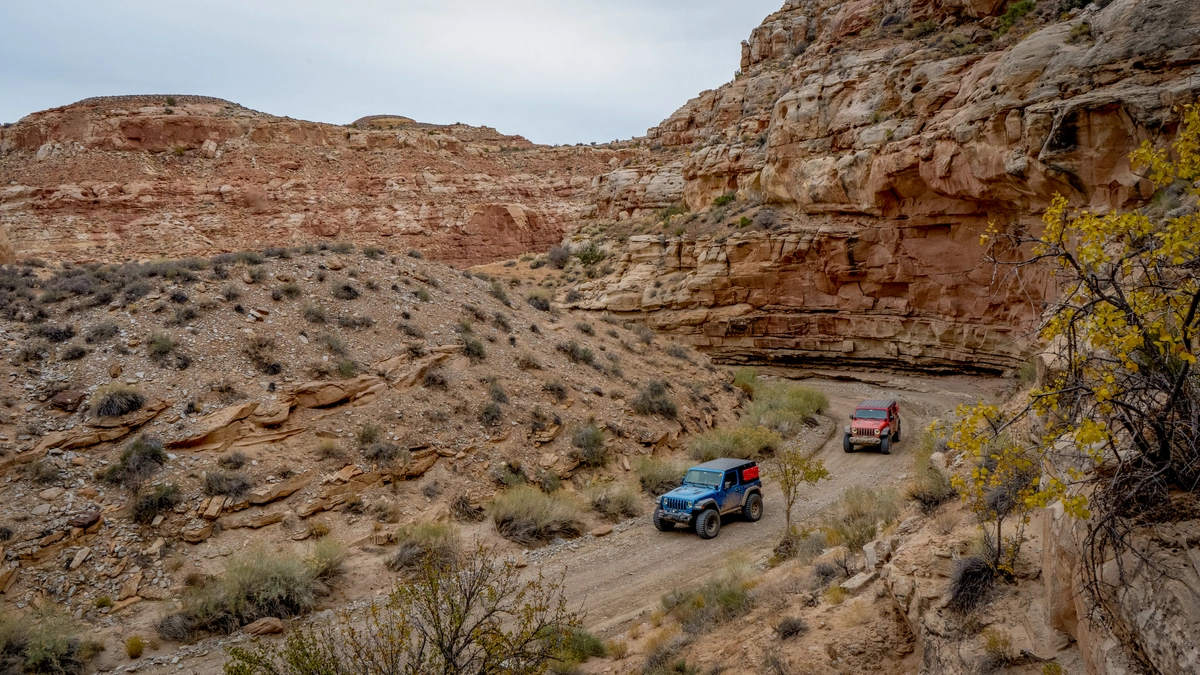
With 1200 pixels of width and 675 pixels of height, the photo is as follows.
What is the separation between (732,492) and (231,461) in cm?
1010

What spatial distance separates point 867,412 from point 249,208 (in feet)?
153

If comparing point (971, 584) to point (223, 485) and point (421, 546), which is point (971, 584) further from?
point (223, 485)

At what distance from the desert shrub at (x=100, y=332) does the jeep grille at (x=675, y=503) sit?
13.0 meters

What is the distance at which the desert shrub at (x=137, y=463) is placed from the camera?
468 inches

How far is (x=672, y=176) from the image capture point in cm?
4619

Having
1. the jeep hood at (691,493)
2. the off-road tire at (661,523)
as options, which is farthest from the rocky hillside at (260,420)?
the jeep hood at (691,493)

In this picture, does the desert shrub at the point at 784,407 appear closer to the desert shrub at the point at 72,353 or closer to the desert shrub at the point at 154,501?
the desert shrub at the point at 154,501

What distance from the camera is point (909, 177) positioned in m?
26.2

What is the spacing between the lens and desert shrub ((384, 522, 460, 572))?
463 inches

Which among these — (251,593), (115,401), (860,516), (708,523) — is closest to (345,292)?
(115,401)

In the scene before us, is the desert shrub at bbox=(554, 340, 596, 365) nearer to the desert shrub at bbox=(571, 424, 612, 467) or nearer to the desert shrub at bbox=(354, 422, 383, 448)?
the desert shrub at bbox=(571, 424, 612, 467)

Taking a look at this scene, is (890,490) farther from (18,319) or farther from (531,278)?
(531,278)

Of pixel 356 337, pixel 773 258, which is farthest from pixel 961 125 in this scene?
pixel 356 337

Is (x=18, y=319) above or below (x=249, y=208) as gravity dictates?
below
